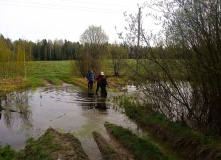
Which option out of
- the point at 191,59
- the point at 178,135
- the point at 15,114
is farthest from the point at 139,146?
the point at 15,114

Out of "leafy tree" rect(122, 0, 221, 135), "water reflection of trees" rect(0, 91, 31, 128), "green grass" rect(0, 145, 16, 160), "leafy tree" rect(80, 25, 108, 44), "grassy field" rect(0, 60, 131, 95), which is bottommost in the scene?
"green grass" rect(0, 145, 16, 160)

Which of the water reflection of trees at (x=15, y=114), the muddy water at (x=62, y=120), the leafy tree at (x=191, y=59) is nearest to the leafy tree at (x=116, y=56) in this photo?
the muddy water at (x=62, y=120)

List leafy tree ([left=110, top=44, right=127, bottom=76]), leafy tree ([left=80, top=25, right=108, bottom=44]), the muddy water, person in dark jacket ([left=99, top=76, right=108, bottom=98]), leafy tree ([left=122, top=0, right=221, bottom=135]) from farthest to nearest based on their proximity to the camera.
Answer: leafy tree ([left=80, top=25, right=108, bottom=44]), leafy tree ([left=110, top=44, right=127, bottom=76]), person in dark jacket ([left=99, top=76, right=108, bottom=98]), the muddy water, leafy tree ([left=122, top=0, right=221, bottom=135])

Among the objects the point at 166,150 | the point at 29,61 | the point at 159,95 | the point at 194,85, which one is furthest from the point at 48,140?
the point at 29,61

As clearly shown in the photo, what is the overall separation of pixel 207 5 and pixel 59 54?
256 ft

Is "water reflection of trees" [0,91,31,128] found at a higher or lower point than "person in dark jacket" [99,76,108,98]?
lower

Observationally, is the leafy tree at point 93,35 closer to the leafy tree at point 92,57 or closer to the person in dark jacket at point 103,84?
the leafy tree at point 92,57

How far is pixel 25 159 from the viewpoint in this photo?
17.4 feet

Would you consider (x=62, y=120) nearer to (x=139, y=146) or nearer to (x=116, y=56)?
(x=139, y=146)

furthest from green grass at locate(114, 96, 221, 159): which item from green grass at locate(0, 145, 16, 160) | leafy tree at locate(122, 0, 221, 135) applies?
green grass at locate(0, 145, 16, 160)

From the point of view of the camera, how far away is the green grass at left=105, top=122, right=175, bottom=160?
5539mm

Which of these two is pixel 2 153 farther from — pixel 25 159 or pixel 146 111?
pixel 146 111

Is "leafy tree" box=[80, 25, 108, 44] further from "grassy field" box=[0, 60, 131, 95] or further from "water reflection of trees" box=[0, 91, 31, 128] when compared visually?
"water reflection of trees" box=[0, 91, 31, 128]

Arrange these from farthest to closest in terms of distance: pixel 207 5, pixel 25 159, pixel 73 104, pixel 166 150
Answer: pixel 73 104, pixel 166 150, pixel 25 159, pixel 207 5
